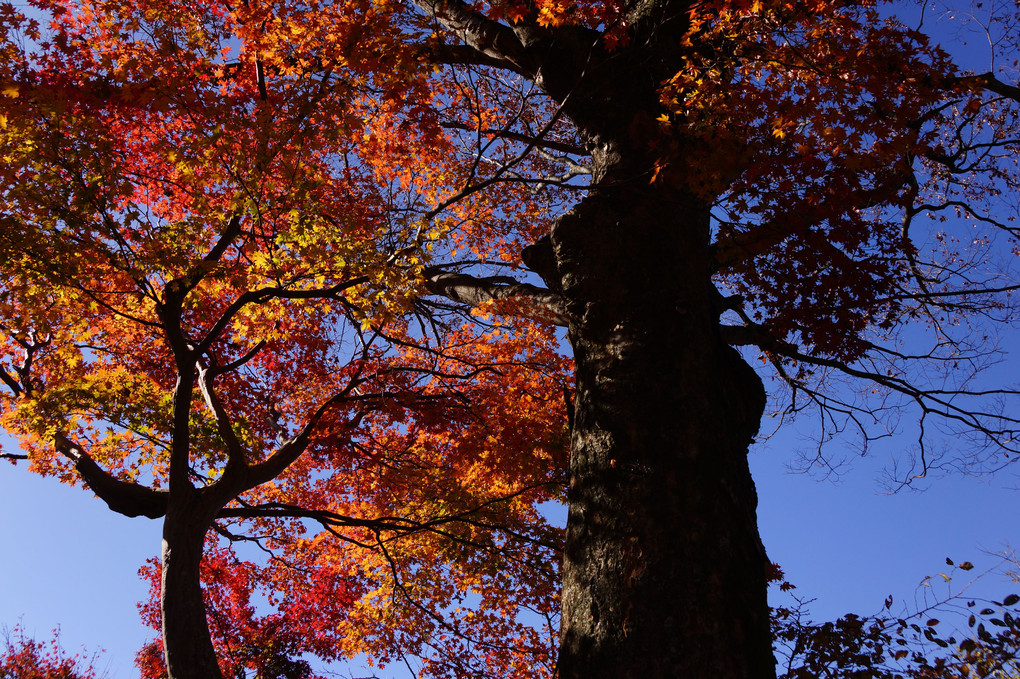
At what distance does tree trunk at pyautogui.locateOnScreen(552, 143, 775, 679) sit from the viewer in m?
3.45

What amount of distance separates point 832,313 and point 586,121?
3.49 meters

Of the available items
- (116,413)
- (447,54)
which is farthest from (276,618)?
(447,54)

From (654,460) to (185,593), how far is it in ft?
16.9

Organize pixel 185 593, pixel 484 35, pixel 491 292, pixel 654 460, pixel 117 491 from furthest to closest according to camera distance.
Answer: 1. pixel 484 35
2. pixel 491 292
3. pixel 117 491
4. pixel 185 593
5. pixel 654 460

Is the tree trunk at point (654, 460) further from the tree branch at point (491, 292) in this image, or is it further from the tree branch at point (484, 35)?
the tree branch at point (484, 35)

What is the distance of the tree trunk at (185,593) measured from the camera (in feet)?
19.4

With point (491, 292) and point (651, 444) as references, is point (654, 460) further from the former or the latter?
point (491, 292)

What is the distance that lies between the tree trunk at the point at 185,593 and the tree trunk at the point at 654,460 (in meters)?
4.19

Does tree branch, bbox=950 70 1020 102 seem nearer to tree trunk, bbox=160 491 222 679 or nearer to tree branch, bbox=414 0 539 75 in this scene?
tree branch, bbox=414 0 539 75

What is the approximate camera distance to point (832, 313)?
6.83m

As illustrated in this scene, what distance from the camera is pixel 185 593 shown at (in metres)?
6.21

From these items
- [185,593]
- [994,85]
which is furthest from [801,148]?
[185,593]

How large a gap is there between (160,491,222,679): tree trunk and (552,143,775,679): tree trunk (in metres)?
4.19

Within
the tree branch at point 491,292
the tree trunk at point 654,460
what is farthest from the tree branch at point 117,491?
the tree trunk at point 654,460
